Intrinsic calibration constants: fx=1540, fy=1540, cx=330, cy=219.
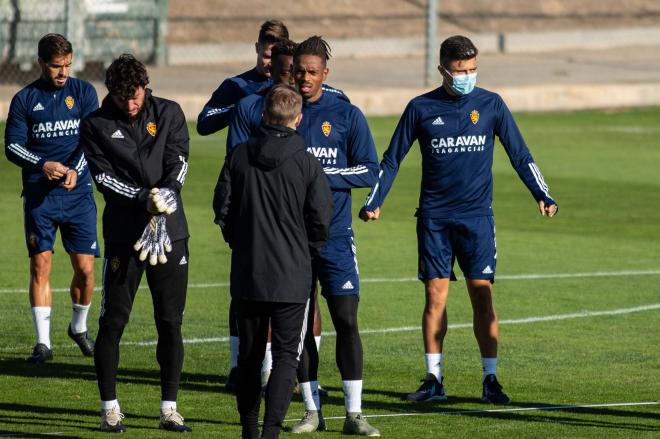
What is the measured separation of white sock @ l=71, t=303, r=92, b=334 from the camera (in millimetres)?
11281

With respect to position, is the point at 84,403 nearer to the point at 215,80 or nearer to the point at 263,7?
the point at 215,80

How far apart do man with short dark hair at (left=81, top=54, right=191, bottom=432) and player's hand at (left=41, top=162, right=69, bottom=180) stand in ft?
5.50

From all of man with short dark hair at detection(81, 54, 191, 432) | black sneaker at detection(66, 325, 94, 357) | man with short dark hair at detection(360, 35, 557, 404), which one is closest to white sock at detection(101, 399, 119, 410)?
man with short dark hair at detection(81, 54, 191, 432)

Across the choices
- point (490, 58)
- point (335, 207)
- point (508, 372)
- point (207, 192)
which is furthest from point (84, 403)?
point (490, 58)

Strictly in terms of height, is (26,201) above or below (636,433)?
above

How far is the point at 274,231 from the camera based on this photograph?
791cm

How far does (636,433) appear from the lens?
29.1 feet

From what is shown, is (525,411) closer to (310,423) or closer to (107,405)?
(310,423)

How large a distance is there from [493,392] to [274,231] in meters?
2.51

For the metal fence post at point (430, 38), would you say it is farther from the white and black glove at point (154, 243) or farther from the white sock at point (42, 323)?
the white and black glove at point (154, 243)

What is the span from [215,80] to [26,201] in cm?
1953

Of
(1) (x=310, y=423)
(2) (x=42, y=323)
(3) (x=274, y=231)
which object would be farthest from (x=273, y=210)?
(2) (x=42, y=323)

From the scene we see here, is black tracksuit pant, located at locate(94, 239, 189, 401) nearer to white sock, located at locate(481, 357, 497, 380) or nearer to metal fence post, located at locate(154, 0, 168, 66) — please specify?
white sock, located at locate(481, 357, 497, 380)

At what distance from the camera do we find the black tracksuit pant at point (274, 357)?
799 cm
